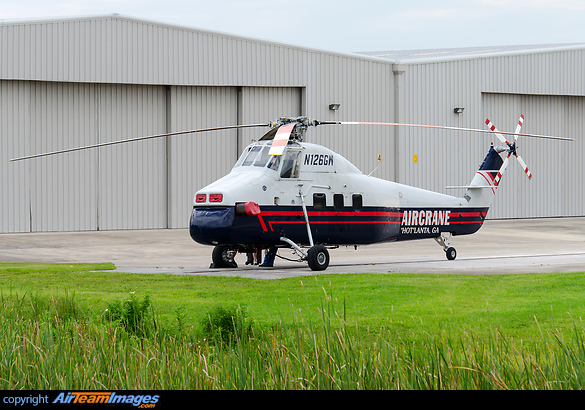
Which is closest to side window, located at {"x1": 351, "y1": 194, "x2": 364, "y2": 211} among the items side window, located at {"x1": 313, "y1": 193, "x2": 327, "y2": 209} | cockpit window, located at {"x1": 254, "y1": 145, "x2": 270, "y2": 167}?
side window, located at {"x1": 313, "y1": 193, "x2": 327, "y2": 209}

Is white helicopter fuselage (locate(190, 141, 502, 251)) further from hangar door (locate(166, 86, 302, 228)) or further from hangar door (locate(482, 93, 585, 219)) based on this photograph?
hangar door (locate(482, 93, 585, 219))

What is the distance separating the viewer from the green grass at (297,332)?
18.7ft

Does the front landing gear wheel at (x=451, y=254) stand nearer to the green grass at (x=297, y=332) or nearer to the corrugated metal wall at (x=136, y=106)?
the green grass at (x=297, y=332)

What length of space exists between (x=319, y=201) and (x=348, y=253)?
6949 millimetres

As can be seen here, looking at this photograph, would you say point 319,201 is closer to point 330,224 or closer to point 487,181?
point 330,224

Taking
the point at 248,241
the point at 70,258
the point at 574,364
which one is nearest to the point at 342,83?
the point at 70,258

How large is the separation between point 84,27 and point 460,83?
17.3 m

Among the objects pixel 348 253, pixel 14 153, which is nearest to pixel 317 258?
pixel 348 253

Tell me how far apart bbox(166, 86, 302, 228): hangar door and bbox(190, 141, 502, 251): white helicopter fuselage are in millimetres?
14335

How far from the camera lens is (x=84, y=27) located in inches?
1208

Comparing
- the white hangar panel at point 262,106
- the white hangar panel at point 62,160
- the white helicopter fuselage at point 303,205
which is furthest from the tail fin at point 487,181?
the white hangar panel at point 62,160

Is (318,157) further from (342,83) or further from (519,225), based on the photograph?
(519,225)

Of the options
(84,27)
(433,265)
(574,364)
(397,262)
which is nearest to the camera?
(574,364)

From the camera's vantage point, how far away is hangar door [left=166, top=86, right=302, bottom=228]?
109ft
